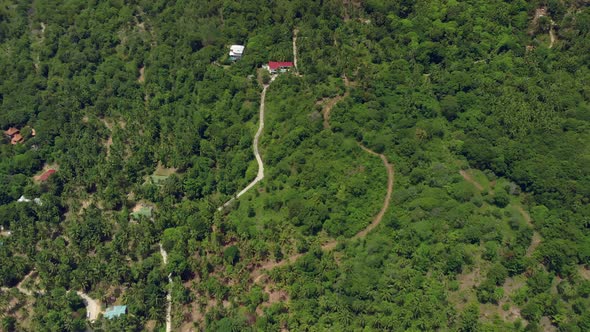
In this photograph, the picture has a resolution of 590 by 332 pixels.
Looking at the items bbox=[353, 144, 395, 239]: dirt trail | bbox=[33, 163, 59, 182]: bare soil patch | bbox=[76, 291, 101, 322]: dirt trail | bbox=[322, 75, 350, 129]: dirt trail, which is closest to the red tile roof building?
bbox=[322, 75, 350, 129]: dirt trail

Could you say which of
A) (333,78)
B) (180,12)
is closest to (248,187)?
(333,78)

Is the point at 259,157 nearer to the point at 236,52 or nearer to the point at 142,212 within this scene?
the point at 142,212

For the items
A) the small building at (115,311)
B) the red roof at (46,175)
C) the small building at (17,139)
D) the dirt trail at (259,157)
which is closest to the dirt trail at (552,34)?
the dirt trail at (259,157)

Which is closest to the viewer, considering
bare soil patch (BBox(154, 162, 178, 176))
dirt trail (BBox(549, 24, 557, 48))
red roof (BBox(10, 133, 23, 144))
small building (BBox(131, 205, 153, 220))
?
small building (BBox(131, 205, 153, 220))

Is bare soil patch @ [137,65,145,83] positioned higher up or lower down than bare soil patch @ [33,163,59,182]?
higher up

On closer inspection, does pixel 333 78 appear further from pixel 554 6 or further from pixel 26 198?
pixel 26 198

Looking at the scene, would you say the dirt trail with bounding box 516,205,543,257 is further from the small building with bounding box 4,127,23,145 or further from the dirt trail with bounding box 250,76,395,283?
the small building with bounding box 4,127,23,145

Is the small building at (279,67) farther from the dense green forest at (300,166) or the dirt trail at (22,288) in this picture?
the dirt trail at (22,288)

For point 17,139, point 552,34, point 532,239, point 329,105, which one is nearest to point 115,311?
point 17,139
